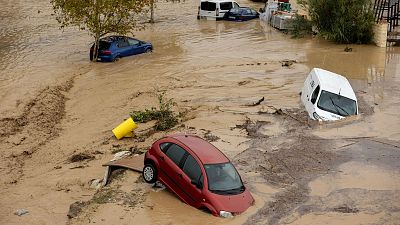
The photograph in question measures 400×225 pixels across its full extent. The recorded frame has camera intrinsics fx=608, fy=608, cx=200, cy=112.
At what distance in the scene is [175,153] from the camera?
13.3 m

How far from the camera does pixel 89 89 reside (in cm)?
2455

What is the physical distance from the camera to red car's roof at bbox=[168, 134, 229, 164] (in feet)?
42.3

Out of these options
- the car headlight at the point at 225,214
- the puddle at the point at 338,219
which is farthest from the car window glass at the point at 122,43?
the puddle at the point at 338,219

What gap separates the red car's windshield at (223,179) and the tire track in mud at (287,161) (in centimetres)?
72

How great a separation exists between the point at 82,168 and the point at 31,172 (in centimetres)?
150

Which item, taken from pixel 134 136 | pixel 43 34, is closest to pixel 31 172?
pixel 134 136

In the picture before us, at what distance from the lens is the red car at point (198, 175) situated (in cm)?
1244

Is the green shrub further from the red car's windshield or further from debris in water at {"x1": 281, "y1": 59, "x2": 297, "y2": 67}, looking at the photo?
the red car's windshield

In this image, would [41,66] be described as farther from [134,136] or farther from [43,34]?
[134,136]

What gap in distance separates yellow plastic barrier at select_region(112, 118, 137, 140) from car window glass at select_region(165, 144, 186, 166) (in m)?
4.67

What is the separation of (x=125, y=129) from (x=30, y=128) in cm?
376

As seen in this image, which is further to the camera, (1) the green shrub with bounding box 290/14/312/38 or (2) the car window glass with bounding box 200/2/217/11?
(2) the car window glass with bounding box 200/2/217/11

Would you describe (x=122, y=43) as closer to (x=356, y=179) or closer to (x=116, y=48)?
(x=116, y=48)

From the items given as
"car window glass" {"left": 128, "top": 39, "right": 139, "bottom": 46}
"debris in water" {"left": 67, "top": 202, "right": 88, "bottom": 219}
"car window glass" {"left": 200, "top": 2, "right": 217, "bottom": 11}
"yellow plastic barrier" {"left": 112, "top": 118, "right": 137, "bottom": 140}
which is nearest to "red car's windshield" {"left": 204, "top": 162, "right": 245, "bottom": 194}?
"debris in water" {"left": 67, "top": 202, "right": 88, "bottom": 219}
